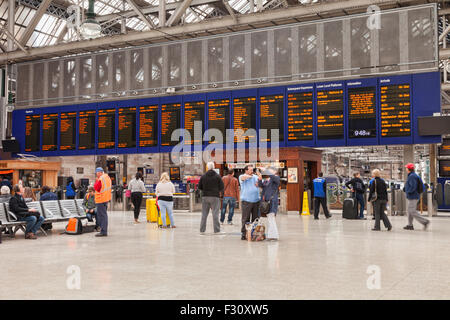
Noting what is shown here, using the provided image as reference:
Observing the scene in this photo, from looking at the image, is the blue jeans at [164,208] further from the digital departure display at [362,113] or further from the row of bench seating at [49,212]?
the digital departure display at [362,113]

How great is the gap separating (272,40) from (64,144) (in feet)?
31.6

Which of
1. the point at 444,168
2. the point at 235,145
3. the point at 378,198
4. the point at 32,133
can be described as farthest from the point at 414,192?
the point at 32,133

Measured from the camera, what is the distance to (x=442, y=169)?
18953mm

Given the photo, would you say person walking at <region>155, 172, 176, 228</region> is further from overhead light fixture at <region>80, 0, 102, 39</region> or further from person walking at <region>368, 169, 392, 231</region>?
person walking at <region>368, 169, 392, 231</region>

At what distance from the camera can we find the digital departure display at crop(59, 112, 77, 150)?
64.7 ft

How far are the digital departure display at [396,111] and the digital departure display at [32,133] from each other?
1415cm

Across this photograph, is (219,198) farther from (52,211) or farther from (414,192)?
(414,192)

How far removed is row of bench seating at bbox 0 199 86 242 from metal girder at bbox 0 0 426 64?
8114mm

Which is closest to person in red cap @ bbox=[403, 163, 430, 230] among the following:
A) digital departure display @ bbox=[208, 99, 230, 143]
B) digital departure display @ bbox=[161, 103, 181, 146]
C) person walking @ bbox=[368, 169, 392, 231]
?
person walking @ bbox=[368, 169, 392, 231]

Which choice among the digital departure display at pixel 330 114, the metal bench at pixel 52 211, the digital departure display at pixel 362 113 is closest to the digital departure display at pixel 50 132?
the metal bench at pixel 52 211

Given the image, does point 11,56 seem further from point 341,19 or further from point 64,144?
point 341,19

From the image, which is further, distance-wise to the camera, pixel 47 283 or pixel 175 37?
pixel 175 37
